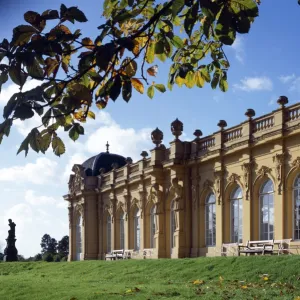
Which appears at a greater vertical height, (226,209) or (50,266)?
(226,209)

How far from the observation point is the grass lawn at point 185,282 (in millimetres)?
14109

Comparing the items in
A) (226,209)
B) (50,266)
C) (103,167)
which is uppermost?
(103,167)

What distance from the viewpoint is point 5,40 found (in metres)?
3.77

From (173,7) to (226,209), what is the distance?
24.6 m

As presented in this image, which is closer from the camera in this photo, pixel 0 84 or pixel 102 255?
pixel 0 84

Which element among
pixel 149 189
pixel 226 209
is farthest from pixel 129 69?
pixel 149 189

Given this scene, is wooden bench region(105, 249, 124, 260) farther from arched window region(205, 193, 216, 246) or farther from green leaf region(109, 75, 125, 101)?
green leaf region(109, 75, 125, 101)

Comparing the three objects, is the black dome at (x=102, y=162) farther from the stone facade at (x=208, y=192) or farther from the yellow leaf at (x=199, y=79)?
the yellow leaf at (x=199, y=79)

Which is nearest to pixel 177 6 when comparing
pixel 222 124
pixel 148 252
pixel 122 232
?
pixel 222 124

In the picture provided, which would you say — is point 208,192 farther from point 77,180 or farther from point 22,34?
point 22,34

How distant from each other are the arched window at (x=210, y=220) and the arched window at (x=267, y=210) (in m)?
3.54

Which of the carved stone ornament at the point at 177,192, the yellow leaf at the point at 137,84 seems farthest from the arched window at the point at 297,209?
the yellow leaf at the point at 137,84

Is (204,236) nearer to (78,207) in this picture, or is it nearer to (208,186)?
(208,186)

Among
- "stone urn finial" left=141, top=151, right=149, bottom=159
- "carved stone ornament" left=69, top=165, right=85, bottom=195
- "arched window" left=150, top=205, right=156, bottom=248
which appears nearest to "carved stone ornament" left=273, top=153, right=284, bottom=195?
"arched window" left=150, top=205, right=156, bottom=248
